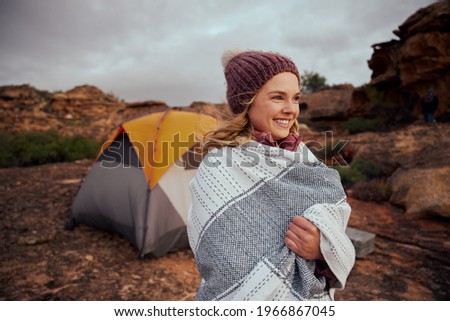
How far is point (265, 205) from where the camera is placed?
4.66ft

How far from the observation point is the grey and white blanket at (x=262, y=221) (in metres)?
1.29

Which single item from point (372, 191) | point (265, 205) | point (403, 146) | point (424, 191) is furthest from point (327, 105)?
point (265, 205)

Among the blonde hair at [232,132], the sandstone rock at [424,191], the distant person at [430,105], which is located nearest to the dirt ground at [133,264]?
the sandstone rock at [424,191]

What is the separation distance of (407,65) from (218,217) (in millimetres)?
15510

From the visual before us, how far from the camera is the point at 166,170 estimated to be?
4164 mm

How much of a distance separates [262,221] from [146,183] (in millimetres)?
2988

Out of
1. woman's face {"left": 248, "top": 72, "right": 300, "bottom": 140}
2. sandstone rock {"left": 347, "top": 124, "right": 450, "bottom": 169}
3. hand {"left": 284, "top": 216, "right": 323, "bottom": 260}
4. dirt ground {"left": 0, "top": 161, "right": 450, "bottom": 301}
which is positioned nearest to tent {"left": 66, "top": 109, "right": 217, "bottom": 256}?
dirt ground {"left": 0, "top": 161, "right": 450, "bottom": 301}

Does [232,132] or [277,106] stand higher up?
[277,106]

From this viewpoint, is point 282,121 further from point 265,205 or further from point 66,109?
point 66,109

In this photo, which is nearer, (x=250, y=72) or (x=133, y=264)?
(x=250, y=72)

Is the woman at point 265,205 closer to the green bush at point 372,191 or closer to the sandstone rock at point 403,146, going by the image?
the green bush at point 372,191

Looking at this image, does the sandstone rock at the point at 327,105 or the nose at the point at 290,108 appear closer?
the nose at the point at 290,108

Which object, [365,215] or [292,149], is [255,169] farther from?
[365,215]

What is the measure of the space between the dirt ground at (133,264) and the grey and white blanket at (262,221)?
2206 mm
